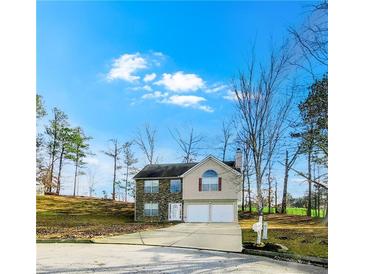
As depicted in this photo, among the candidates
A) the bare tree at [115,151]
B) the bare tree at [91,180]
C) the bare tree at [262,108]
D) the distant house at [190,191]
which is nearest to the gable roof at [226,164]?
the distant house at [190,191]

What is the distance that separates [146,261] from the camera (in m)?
2.81

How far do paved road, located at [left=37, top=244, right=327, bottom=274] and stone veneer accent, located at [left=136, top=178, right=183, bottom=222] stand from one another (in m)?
A: 0.31

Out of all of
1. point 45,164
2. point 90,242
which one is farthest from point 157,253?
point 45,164

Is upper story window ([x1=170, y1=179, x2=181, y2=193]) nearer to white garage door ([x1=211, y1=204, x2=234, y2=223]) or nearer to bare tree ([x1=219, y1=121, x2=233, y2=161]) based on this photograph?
white garage door ([x1=211, y1=204, x2=234, y2=223])

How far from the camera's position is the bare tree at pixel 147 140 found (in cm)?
285

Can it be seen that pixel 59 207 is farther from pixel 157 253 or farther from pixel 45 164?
pixel 157 253

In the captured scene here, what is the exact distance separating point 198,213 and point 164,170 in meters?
0.49

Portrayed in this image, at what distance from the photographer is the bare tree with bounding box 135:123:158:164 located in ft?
9.36

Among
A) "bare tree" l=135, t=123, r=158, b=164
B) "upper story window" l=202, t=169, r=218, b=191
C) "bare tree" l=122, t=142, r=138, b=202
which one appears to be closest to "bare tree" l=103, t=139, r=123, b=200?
"bare tree" l=122, t=142, r=138, b=202

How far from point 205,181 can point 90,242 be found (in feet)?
3.96

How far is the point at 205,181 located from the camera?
290 cm

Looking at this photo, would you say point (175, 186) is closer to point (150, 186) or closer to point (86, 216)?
point (150, 186)

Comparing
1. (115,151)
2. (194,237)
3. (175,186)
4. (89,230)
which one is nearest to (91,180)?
(115,151)
